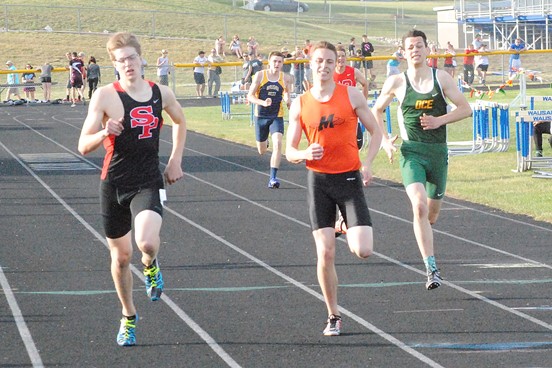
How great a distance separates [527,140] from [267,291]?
30.4 ft

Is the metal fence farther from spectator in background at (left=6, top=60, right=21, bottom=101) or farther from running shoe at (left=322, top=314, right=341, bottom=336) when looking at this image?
running shoe at (left=322, top=314, right=341, bottom=336)

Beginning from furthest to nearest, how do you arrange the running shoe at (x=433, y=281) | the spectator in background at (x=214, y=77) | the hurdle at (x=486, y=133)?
the spectator in background at (x=214, y=77), the hurdle at (x=486, y=133), the running shoe at (x=433, y=281)

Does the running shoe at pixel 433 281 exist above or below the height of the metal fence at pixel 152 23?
below

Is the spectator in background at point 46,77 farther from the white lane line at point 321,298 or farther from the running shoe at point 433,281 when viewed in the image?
the running shoe at point 433,281

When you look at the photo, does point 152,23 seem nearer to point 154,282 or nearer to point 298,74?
point 298,74

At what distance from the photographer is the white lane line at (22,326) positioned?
23.9ft

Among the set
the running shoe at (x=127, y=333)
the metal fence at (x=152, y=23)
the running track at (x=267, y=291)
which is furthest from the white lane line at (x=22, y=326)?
the metal fence at (x=152, y=23)

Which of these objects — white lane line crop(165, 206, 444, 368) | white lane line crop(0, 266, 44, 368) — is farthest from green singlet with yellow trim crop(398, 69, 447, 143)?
white lane line crop(0, 266, 44, 368)

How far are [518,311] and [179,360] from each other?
2.63 metres

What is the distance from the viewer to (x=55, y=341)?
7.76m

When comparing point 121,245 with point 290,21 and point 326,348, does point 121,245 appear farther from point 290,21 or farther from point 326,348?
point 290,21

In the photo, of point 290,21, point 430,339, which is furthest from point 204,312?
point 290,21

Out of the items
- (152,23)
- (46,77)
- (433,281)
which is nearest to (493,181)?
(433,281)

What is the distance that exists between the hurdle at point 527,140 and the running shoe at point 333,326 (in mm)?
10340
